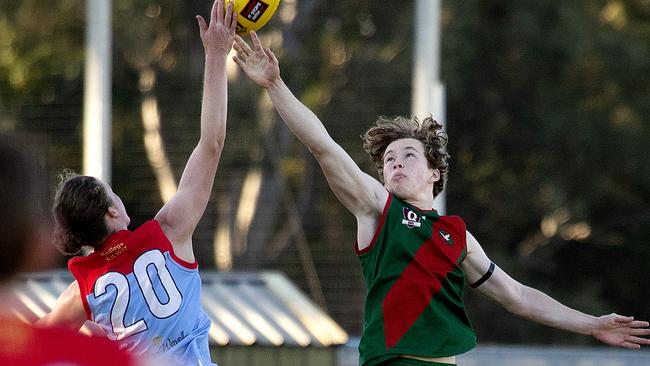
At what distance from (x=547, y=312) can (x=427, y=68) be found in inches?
224

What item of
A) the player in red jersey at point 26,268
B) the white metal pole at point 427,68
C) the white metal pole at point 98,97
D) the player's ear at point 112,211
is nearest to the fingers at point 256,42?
the player's ear at point 112,211

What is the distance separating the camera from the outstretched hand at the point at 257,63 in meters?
4.61

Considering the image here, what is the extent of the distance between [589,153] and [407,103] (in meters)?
9.14

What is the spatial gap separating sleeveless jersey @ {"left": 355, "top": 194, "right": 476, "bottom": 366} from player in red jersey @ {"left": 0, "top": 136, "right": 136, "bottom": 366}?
2841mm

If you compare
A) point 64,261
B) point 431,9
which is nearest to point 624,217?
point 64,261

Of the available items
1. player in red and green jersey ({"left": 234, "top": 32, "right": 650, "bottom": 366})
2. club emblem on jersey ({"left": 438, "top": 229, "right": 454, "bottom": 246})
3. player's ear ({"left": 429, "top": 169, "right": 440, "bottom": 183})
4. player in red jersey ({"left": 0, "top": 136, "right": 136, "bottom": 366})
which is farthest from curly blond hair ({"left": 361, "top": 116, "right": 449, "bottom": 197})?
player in red jersey ({"left": 0, "top": 136, "right": 136, "bottom": 366})

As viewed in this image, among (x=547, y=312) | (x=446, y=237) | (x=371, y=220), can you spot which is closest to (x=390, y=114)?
(x=547, y=312)

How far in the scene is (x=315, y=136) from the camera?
4578mm

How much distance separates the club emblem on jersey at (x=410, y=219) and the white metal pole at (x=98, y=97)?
20.0ft

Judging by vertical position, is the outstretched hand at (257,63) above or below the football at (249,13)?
below

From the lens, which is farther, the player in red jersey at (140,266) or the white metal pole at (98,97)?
the white metal pole at (98,97)

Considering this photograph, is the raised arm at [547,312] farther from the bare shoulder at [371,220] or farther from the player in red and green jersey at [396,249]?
the bare shoulder at [371,220]

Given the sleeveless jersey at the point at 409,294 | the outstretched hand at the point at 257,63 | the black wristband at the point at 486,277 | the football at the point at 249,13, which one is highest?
the football at the point at 249,13

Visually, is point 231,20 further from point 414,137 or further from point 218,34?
point 414,137
